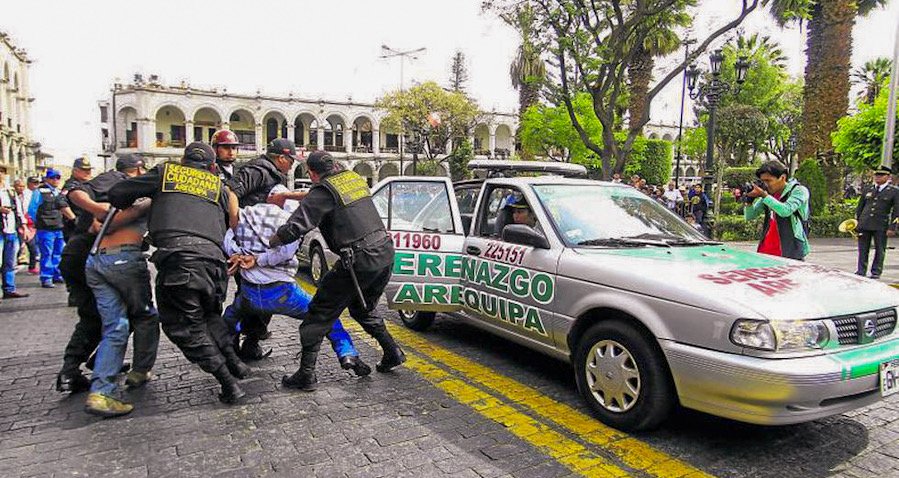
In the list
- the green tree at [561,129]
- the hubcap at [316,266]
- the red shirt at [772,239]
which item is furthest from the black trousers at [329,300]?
the green tree at [561,129]

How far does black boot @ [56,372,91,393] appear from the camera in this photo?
12.9 ft

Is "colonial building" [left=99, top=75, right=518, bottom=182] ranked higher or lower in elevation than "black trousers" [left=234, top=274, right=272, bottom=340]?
higher

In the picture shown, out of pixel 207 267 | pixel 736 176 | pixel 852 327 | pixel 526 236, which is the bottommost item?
pixel 852 327

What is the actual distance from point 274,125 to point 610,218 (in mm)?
49042

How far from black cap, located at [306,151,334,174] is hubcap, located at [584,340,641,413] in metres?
2.25

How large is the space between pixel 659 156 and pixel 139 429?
3258cm

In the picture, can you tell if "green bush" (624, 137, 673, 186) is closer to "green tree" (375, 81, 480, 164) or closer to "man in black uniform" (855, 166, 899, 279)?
"green tree" (375, 81, 480, 164)

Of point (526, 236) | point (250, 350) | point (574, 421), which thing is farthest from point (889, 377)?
point (250, 350)

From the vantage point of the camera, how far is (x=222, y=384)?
12.3ft

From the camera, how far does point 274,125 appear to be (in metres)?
49.3

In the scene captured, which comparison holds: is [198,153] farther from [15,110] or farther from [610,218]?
[15,110]

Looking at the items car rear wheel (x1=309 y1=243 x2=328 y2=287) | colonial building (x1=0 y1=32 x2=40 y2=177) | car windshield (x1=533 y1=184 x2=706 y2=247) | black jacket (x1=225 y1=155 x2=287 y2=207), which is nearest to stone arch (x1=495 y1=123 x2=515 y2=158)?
colonial building (x1=0 y1=32 x2=40 y2=177)

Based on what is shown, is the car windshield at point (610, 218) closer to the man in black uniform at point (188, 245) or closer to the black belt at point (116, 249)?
the man in black uniform at point (188, 245)

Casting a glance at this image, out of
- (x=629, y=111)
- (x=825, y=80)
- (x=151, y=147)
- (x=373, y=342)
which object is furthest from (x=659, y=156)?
(x=151, y=147)
